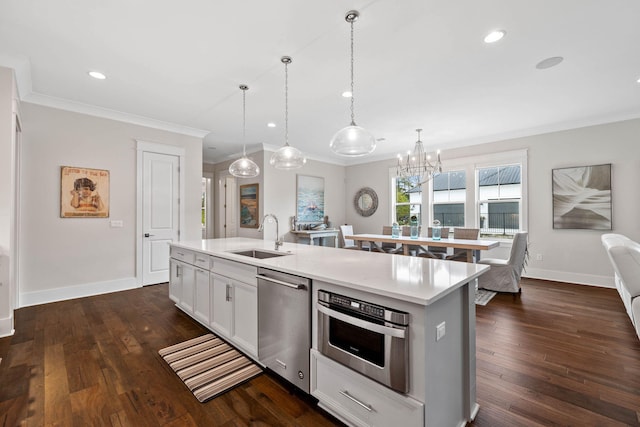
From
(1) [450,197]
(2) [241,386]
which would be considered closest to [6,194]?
(2) [241,386]

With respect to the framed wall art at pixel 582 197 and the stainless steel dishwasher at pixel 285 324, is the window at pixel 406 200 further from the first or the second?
the stainless steel dishwasher at pixel 285 324

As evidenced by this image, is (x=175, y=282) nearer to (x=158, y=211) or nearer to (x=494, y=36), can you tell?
(x=158, y=211)

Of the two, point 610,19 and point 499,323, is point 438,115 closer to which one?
point 610,19

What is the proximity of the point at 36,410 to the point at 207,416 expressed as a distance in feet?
3.63

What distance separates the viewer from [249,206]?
21.9 feet

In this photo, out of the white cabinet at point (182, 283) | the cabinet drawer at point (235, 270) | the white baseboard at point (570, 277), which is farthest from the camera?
the white baseboard at point (570, 277)

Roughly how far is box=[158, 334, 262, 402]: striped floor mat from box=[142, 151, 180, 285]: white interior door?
2.60m

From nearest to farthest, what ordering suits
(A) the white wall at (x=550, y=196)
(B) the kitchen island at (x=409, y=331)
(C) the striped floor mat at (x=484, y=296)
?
(B) the kitchen island at (x=409, y=331)
(C) the striped floor mat at (x=484, y=296)
(A) the white wall at (x=550, y=196)

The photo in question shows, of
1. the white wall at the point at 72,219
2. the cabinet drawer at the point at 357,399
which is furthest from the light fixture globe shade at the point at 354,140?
the white wall at the point at 72,219

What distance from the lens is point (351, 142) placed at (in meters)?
2.37

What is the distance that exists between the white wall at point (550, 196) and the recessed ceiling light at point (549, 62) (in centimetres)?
266

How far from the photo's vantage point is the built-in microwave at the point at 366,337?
4.46 ft

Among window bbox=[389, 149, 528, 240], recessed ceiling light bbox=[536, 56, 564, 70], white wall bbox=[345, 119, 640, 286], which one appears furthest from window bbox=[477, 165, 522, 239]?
recessed ceiling light bbox=[536, 56, 564, 70]

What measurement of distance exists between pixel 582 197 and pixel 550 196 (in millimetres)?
416
